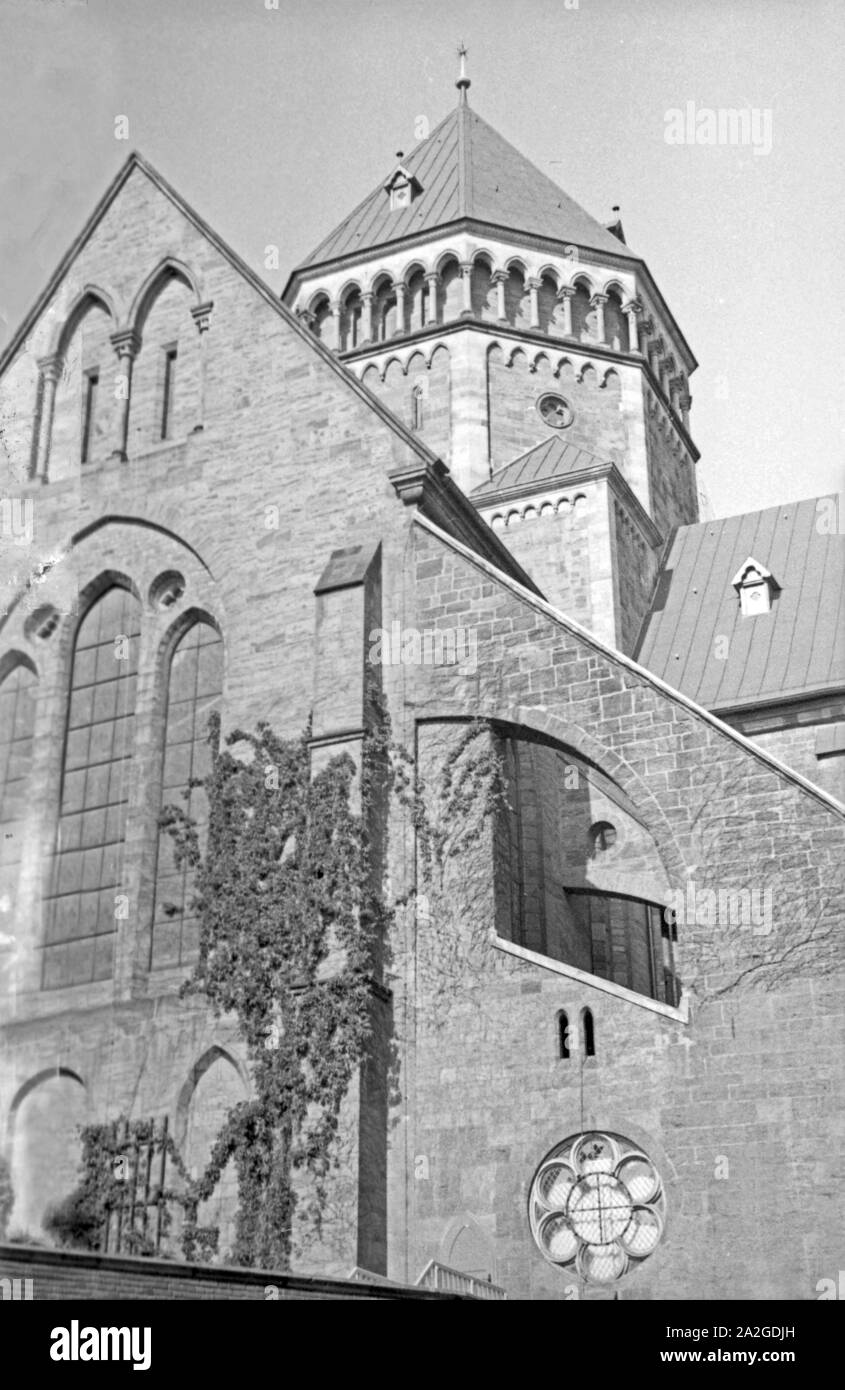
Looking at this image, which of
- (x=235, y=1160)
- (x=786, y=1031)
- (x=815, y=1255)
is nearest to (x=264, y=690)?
(x=235, y=1160)

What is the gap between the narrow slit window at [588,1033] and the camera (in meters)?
17.7

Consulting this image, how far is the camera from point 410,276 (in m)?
35.1

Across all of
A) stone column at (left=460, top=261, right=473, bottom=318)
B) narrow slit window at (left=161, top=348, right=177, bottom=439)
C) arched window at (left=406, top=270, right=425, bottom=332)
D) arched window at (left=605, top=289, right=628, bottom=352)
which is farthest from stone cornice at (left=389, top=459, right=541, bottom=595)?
arched window at (left=605, top=289, right=628, bottom=352)

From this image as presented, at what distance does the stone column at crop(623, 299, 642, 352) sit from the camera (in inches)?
1405

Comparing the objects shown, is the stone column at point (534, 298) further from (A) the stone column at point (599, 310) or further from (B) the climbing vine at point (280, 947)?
(B) the climbing vine at point (280, 947)

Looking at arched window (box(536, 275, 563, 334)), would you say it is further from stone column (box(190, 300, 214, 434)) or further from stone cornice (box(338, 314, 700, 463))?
stone column (box(190, 300, 214, 434))

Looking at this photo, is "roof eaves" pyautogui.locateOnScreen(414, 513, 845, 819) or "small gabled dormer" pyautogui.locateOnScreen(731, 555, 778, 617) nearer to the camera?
"roof eaves" pyautogui.locateOnScreen(414, 513, 845, 819)

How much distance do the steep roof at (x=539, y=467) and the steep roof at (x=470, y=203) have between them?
17.8ft

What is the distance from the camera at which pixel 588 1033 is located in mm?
17734

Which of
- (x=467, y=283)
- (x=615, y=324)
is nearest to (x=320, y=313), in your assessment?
(x=467, y=283)

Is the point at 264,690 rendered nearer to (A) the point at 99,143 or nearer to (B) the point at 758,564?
(A) the point at 99,143

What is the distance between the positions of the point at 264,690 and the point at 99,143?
9.42m

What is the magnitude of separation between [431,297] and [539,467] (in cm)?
494

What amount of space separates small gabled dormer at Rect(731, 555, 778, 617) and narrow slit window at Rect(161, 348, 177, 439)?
13.2 metres
